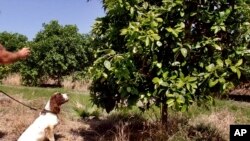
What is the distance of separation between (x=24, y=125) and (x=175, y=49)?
13.5 feet

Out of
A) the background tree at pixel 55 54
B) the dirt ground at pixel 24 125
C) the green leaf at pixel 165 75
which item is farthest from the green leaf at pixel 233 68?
the background tree at pixel 55 54

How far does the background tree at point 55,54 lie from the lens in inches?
896

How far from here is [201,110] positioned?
10.4m

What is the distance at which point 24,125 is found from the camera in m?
8.67

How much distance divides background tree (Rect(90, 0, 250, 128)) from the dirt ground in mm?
2184

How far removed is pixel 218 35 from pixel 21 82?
19390mm

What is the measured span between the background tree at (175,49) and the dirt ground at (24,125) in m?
2.18

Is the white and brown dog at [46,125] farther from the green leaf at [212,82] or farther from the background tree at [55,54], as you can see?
the background tree at [55,54]

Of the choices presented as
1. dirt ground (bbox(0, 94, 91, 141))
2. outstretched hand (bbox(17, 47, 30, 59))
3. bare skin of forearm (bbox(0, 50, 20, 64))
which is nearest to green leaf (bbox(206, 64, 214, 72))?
outstretched hand (bbox(17, 47, 30, 59))

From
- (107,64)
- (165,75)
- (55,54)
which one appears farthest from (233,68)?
(55,54)

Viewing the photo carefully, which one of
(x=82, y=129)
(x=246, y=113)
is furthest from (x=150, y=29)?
(x=246, y=113)

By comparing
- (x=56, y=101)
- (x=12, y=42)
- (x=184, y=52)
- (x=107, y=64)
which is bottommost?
(x=56, y=101)

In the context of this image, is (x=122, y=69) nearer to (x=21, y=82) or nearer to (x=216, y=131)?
(x=216, y=131)

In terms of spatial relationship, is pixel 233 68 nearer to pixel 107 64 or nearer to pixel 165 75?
pixel 165 75
